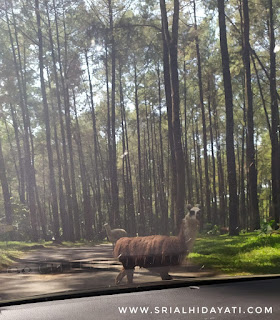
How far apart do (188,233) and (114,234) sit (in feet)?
2.31

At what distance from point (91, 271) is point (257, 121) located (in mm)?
2645

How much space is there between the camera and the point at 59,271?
3.25 meters

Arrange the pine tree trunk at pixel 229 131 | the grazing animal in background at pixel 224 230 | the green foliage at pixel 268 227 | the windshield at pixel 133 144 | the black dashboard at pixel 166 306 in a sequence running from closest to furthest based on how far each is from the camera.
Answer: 1. the black dashboard at pixel 166 306
2. the windshield at pixel 133 144
3. the grazing animal in background at pixel 224 230
4. the pine tree trunk at pixel 229 131
5. the green foliage at pixel 268 227

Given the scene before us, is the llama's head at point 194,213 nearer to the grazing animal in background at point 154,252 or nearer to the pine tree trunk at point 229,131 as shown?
the grazing animal in background at point 154,252

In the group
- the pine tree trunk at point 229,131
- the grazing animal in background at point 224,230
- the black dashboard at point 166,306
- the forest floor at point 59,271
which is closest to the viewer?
the black dashboard at point 166,306

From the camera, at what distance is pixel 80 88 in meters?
3.66

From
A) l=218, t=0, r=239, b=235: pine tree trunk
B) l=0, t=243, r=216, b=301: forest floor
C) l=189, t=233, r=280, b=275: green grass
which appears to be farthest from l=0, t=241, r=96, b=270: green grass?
l=218, t=0, r=239, b=235: pine tree trunk

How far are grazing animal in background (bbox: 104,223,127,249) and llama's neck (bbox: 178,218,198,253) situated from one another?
21.1 inches

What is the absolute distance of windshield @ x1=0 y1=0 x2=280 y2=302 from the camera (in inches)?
131

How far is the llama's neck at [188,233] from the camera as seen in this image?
3.73 meters

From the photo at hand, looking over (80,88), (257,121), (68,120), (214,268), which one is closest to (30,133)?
(68,120)

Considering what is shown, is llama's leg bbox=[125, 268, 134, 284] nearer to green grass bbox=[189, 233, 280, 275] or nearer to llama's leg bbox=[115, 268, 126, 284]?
llama's leg bbox=[115, 268, 126, 284]

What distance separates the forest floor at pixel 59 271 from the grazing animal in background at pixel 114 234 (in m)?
0.09

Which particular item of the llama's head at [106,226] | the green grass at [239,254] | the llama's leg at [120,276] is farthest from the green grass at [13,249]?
the green grass at [239,254]
